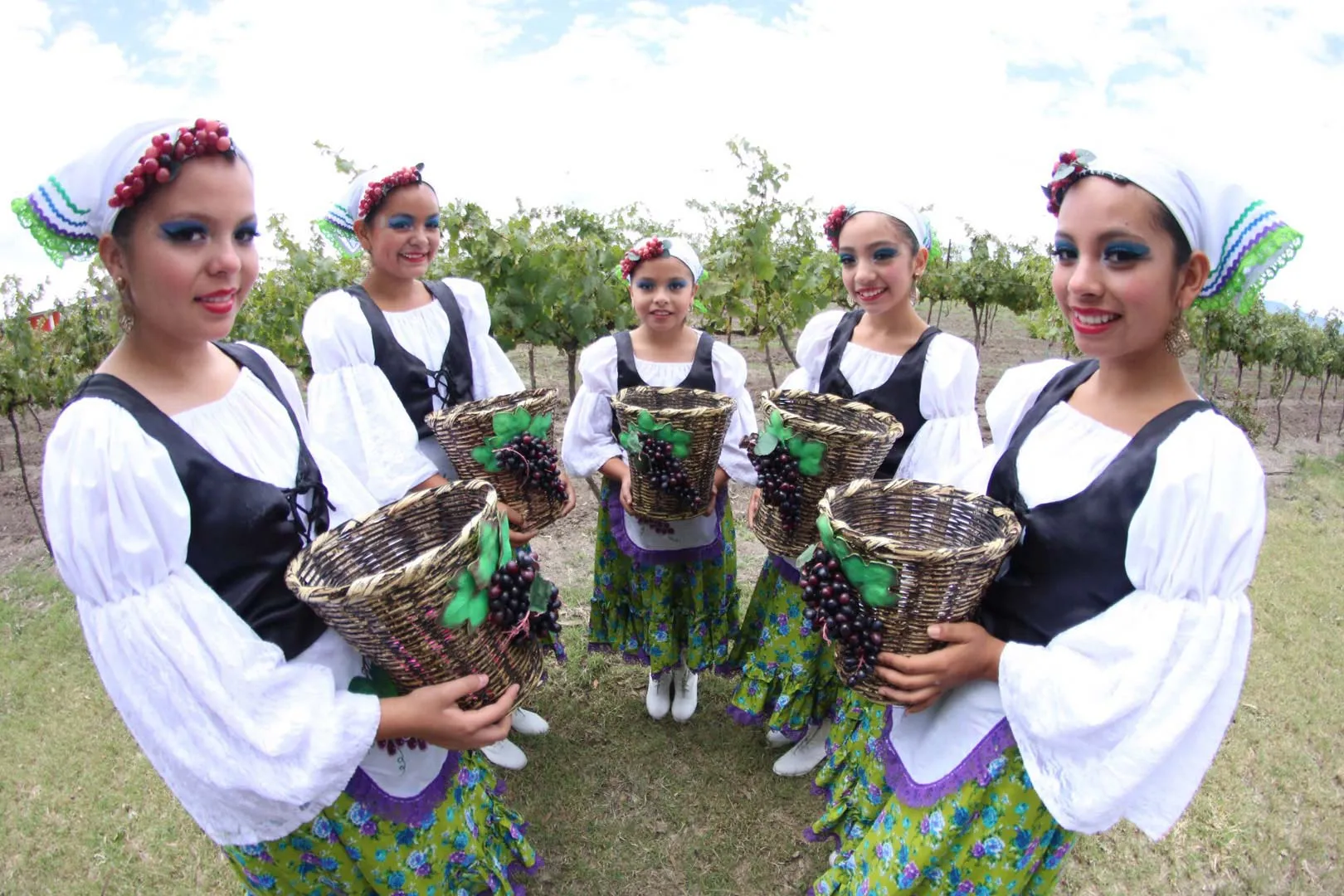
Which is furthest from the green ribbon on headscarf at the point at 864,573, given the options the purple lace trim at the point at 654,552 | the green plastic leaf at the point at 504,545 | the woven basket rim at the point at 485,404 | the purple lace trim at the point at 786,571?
the purple lace trim at the point at 654,552

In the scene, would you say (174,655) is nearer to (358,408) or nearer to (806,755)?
(358,408)

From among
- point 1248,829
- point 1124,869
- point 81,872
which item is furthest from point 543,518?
point 1248,829

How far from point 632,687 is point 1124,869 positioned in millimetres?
2076

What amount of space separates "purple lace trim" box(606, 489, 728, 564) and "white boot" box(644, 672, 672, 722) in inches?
25.3

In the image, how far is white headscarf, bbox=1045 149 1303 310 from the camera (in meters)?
1.45

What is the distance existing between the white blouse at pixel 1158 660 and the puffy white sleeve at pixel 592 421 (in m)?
1.88

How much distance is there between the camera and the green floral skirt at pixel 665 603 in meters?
3.26

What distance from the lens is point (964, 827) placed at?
64.3 inches

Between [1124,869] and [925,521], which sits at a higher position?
[925,521]

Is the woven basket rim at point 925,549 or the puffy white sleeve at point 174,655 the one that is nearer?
the puffy white sleeve at point 174,655

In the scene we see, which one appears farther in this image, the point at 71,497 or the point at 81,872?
the point at 81,872

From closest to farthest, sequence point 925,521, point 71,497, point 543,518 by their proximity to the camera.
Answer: point 71,497 < point 925,521 < point 543,518

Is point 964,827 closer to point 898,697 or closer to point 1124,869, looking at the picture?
point 898,697

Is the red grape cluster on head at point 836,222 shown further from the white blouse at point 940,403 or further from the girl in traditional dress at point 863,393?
the white blouse at point 940,403
